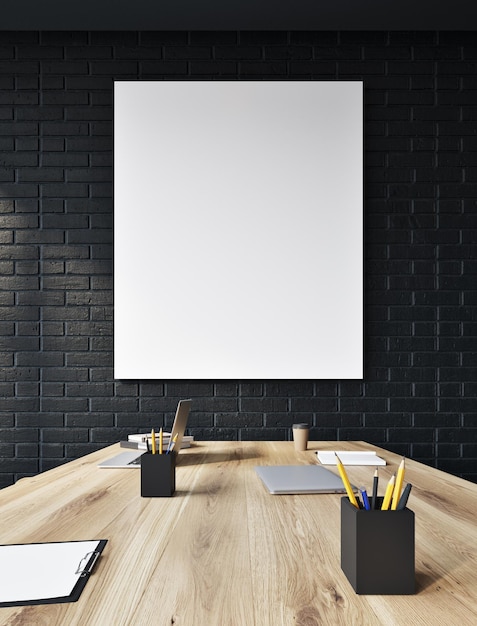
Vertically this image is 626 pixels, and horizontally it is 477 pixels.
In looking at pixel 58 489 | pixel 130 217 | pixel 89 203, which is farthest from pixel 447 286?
pixel 58 489

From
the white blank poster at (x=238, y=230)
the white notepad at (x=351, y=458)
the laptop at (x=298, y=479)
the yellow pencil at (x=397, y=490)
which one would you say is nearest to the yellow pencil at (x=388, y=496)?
the yellow pencil at (x=397, y=490)

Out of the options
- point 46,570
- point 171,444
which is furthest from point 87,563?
point 171,444

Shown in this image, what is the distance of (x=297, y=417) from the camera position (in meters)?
3.06

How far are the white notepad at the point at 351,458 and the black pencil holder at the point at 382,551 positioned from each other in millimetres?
1086

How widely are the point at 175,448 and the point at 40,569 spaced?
736 mm

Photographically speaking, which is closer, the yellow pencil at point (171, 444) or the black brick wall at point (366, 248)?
the yellow pencil at point (171, 444)

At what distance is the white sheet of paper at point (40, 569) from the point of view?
84 centimetres

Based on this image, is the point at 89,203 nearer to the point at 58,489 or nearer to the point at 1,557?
the point at 58,489

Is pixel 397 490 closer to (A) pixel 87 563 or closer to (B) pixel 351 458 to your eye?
(A) pixel 87 563

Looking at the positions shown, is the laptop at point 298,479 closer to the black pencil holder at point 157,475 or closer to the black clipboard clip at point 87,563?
the black pencil holder at point 157,475

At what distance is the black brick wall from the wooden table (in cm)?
133

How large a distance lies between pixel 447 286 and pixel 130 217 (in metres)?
1.71

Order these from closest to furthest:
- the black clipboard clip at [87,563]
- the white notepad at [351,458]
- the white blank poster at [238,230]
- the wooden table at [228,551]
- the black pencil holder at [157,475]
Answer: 1. the wooden table at [228,551]
2. the black clipboard clip at [87,563]
3. the black pencil holder at [157,475]
4. the white notepad at [351,458]
5. the white blank poster at [238,230]

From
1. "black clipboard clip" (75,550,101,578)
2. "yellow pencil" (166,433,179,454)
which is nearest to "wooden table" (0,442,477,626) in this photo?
"black clipboard clip" (75,550,101,578)
